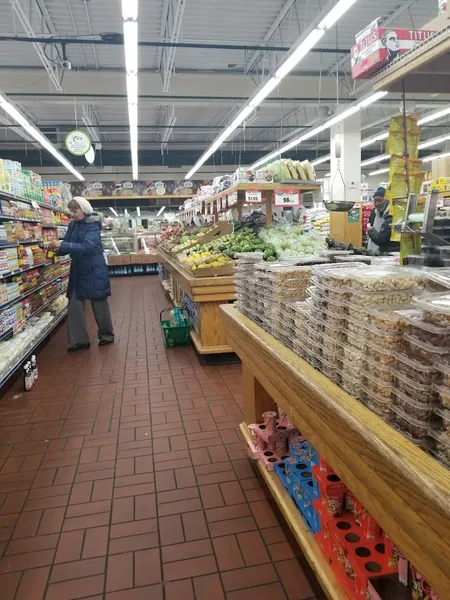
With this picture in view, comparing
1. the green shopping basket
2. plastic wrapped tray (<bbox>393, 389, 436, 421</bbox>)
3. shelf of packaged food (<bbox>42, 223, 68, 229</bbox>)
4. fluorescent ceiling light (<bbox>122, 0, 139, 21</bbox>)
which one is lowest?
the green shopping basket

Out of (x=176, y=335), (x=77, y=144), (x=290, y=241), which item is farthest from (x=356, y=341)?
(x=77, y=144)

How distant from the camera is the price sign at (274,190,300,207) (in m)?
4.98

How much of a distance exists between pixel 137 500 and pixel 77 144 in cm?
874

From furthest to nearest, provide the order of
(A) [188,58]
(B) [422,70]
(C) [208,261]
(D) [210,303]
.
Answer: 1. (A) [188,58]
2. (C) [208,261]
3. (D) [210,303]
4. (B) [422,70]

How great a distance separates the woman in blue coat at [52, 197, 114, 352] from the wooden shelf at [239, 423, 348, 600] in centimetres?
393

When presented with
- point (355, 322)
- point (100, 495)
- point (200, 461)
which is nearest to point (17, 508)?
point (100, 495)

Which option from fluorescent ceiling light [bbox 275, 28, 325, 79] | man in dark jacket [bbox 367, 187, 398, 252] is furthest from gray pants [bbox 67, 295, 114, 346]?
fluorescent ceiling light [bbox 275, 28, 325, 79]

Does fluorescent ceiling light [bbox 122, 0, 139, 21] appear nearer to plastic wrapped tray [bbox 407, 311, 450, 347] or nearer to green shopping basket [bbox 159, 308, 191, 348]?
green shopping basket [bbox 159, 308, 191, 348]

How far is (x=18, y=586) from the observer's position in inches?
78.8

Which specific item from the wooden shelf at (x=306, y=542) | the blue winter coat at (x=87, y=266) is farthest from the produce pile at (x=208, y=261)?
the wooden shelf at (x=306, y=542)

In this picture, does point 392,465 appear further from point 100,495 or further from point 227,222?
point 227,222

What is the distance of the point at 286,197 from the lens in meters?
5.02

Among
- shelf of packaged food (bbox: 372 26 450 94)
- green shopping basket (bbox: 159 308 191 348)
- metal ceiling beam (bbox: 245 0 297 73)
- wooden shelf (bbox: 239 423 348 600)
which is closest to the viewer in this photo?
shelf of packaged food (bbox: 372 26 450 94)

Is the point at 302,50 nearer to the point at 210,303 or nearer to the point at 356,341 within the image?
the point at 210,303
